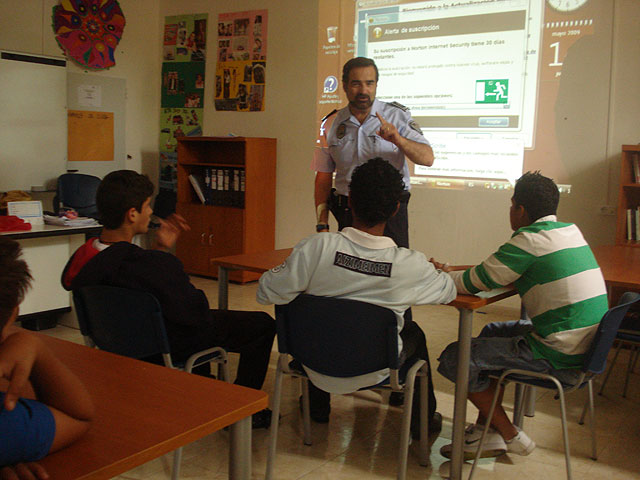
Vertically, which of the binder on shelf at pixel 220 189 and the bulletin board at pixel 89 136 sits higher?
the bulletin board at pixel 89 136

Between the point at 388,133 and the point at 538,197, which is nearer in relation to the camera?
the point at 538,197

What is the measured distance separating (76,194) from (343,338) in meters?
4.47

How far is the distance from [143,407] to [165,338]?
949 millimetres

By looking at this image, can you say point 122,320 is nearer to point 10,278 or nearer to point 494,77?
point 10,278

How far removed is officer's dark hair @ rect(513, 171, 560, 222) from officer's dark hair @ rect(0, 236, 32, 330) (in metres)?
1.76

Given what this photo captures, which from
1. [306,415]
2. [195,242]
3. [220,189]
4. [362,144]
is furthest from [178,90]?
[306,415]

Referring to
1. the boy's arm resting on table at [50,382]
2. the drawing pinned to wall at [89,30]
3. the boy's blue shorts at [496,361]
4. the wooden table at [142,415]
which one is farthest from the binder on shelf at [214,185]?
the boy's arm resting on table at [50,382]

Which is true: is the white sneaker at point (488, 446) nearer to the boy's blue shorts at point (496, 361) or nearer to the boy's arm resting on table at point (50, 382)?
the boy's blue shorts at point (496, 361)

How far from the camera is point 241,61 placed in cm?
629

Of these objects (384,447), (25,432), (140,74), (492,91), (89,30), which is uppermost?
(89,30)

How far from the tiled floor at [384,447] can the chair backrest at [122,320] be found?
567 mm

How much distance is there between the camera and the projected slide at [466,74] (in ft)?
15.3

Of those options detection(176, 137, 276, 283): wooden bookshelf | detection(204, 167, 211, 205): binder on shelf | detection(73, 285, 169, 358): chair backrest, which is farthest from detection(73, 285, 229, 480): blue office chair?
detection(204, 167, 211, 205): binder on shelf

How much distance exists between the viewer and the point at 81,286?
2100mm
